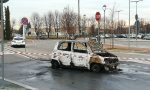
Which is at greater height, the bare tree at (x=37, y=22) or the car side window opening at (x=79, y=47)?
the bare tree at (x=37, y=22)

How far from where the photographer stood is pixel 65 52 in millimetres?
20766

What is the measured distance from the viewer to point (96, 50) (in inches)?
790

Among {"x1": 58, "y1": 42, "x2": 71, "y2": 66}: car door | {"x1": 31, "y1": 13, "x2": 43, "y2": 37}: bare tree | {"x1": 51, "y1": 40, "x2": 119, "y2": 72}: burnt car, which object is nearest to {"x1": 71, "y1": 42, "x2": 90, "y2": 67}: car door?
{"x1": 51, "y1": 40, "x2": 119, "y2": 72}: burnt car

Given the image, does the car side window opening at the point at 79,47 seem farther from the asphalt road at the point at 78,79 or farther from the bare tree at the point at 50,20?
the bare tree at the point at 50,20

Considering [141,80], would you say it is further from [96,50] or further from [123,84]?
[96,50]

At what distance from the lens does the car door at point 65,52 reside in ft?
67.5

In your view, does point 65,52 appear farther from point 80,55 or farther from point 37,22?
point 37,22

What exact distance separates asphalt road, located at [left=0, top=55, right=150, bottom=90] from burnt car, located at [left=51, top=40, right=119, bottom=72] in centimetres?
43

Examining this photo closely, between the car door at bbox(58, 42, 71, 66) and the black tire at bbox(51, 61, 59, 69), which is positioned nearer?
the car door at bbox(58, 42, 71, 66)

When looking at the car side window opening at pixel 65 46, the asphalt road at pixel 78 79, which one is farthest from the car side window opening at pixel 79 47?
the asphalt road at pixel 78 79

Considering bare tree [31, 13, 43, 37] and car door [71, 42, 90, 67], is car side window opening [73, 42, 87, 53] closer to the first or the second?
car door [71, 42, 90, 67]

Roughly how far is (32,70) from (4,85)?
6639mm

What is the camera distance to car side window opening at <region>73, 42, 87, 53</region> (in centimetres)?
1994

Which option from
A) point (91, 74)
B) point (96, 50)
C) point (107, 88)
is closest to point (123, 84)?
point (107, 88)
